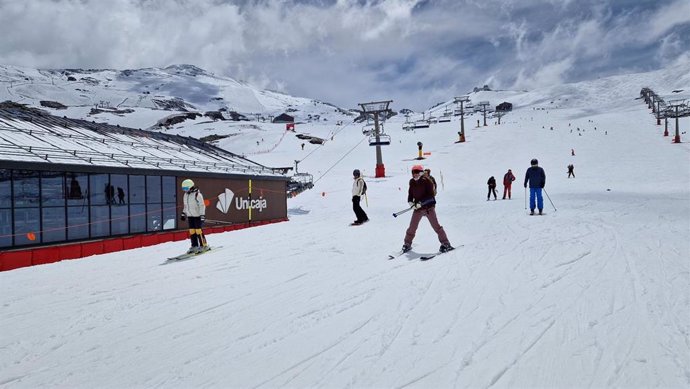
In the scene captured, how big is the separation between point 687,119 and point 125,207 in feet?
247

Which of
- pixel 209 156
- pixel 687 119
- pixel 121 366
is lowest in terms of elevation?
pixel 121 366

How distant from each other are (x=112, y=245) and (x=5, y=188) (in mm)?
3285

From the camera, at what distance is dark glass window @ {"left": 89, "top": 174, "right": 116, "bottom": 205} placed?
1254 cm

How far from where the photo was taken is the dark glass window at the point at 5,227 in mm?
10328

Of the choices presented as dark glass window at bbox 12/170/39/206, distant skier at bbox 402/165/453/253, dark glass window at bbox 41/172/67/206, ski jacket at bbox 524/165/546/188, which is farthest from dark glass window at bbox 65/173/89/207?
ski jacket at bbox 524/165/546/188

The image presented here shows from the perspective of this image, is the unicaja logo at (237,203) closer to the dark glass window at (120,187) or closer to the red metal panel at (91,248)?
the dark glass window at (120,187)

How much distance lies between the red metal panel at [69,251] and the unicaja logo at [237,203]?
19.1 feet

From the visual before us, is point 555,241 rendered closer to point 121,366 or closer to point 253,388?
point 253,388

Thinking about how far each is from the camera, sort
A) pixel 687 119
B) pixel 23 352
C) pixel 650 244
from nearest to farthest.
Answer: pixel 23 352
pixel 650 244
pixel 687 119

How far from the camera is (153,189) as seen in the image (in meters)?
14.5

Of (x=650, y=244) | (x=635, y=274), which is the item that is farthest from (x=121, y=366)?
(x=650, y=244)

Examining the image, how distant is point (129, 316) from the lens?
4.89 metres

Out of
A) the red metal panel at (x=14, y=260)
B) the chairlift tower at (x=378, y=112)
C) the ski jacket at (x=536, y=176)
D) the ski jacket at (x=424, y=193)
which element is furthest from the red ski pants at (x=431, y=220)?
the chairlift tower at (x=378, y=112)

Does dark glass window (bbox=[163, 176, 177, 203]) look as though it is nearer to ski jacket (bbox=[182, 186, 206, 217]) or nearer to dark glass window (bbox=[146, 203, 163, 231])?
dark glass window (bbox=[146, 203, 163, 231])
